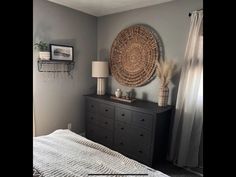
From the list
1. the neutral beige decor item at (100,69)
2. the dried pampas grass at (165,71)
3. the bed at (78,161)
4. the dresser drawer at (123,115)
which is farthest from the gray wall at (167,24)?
the bed at (78,161)

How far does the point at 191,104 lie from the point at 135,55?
1138mm

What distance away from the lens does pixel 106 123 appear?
2930mm

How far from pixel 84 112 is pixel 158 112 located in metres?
1.66

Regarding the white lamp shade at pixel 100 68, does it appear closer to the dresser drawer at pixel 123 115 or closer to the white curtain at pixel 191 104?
the dresser drawer at pixel 123 115

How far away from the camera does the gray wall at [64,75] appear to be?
2732 mm

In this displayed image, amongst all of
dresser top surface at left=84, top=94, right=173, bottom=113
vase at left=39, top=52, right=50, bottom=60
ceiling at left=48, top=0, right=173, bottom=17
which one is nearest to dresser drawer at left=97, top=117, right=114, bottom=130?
dresser top surface at left=84, top=94, right=173, bottom=113

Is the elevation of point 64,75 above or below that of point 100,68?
below

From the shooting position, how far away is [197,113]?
2377 millimetres

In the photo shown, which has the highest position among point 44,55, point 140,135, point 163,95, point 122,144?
point 44,55

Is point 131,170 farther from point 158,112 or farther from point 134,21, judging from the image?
point 134,21

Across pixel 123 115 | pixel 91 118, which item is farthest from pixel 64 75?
pixel 123 115

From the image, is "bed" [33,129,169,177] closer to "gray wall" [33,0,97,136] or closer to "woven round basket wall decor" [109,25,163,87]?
"gray wall" [33,0,97,136]

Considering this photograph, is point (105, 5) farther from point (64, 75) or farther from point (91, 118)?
point (91, 118)
